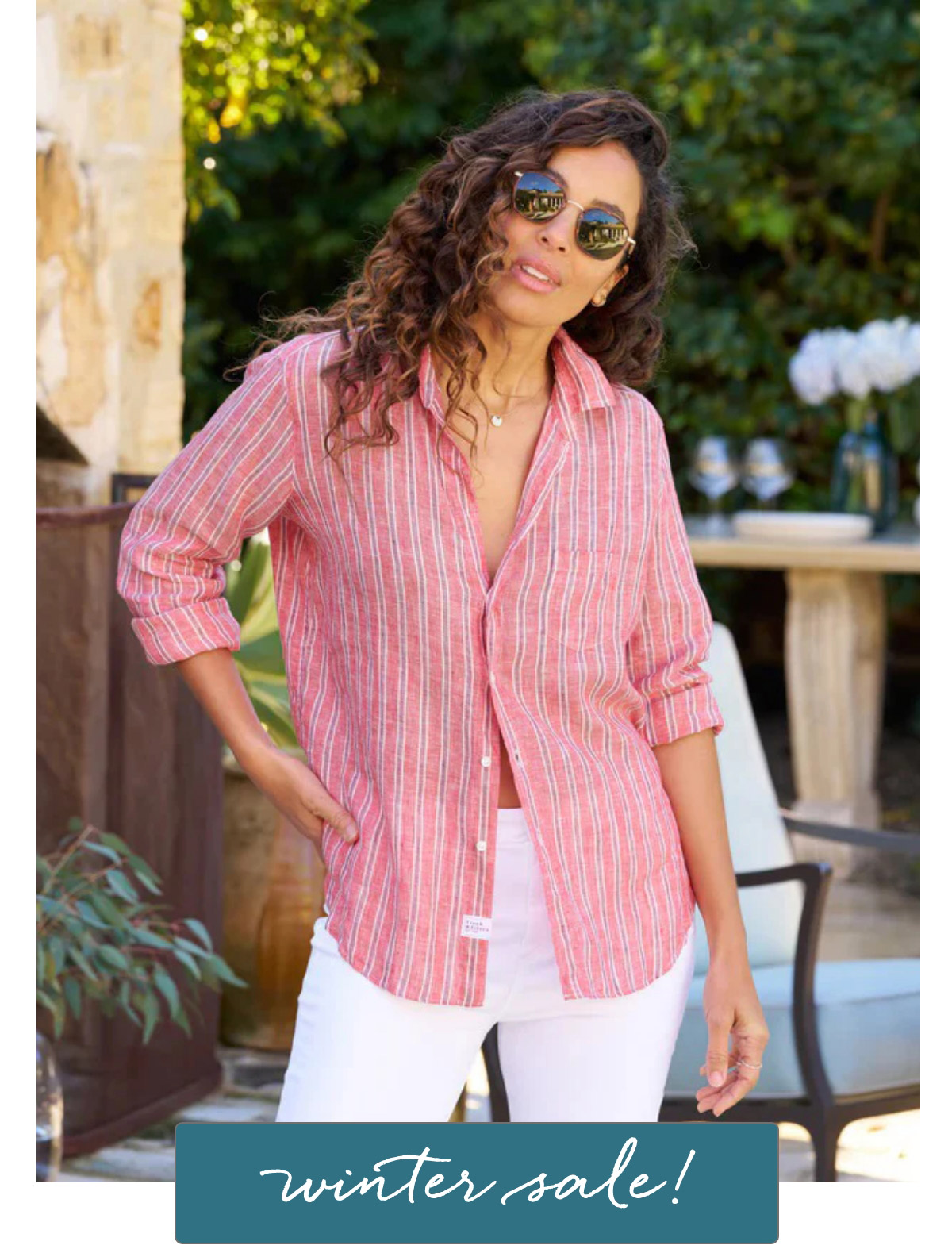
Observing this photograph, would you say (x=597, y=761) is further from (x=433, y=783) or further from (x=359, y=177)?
(x=359, y=177)

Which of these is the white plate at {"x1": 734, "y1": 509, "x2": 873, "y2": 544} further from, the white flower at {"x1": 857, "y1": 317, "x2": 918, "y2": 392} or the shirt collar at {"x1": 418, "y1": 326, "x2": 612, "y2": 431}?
the shirt collar at {"x1": 418, "y1": 326, "x2": 612, "y2": 431}

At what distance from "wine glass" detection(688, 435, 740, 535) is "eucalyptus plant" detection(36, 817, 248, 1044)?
3.15 m

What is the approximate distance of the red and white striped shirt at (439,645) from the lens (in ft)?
4.90

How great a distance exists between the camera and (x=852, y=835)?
323 cm

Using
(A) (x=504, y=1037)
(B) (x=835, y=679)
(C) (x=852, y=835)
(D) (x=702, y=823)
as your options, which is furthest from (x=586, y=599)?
(B) (x=835, y=679)

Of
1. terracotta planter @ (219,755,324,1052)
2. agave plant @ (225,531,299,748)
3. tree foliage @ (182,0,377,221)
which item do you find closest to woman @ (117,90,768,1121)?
agave plant @ (225,531,299,748)

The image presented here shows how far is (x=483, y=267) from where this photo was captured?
4.94ft

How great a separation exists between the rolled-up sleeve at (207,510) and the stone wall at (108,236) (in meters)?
1.73

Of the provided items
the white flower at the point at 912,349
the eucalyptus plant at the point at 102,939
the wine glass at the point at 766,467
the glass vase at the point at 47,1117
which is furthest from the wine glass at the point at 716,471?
the glass vase at the point at 47,1117

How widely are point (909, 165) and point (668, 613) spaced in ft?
19.0

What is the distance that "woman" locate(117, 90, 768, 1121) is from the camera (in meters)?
1.50

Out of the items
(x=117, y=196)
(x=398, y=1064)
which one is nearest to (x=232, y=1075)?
(x=117, y=196)

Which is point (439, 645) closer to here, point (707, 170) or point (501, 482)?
point (501, 482)

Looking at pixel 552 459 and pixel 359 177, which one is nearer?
pixel 552 459
